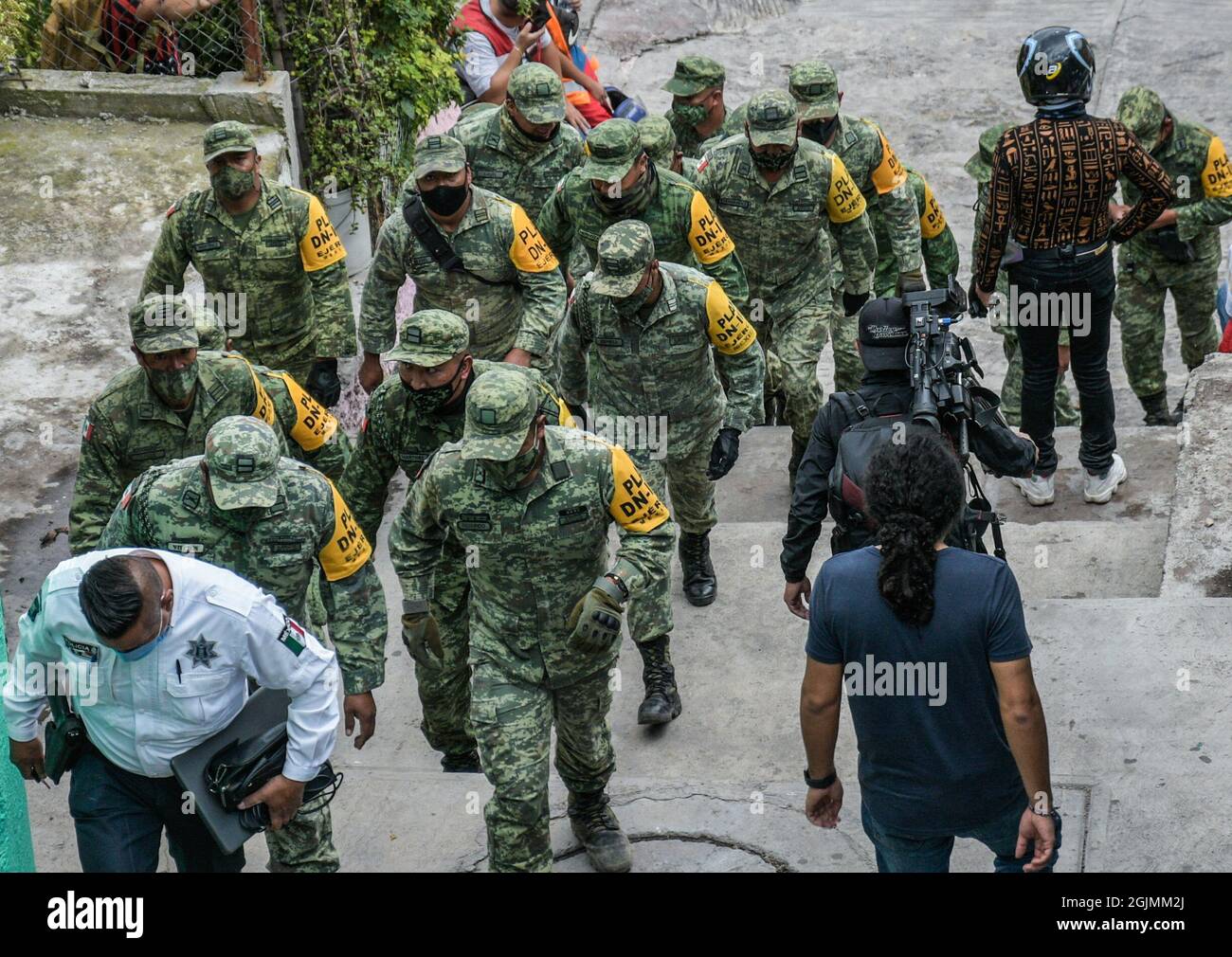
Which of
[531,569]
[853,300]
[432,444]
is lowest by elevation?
[531,569]

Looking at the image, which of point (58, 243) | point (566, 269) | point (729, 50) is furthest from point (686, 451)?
point (729, 50)

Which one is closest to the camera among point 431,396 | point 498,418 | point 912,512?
point 912,512

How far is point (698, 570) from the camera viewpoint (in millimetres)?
7543

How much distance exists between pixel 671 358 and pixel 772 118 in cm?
147

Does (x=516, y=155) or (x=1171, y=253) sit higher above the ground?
(x=516, y=155)

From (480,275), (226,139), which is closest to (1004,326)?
(480,275)

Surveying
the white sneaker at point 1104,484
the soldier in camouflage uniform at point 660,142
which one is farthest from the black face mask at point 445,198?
the white sneaker at point 1104,484

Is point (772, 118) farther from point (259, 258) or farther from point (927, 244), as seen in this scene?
point (259, 258)

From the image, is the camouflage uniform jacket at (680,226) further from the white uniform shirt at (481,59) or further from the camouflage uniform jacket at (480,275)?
the white uniform shirt at (481,59)

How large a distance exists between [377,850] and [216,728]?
4.43 feet

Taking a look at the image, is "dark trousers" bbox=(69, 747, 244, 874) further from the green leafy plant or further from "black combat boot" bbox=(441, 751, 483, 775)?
the green leafy plant

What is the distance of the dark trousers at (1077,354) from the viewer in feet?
22.9

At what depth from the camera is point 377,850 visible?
5.85m

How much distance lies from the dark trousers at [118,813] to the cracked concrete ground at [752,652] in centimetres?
112
